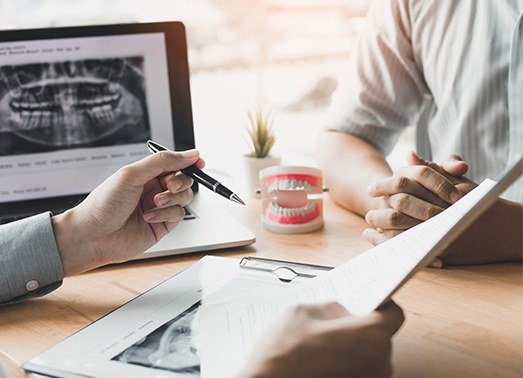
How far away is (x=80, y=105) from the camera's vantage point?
1287mm

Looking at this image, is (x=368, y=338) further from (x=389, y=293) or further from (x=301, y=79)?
(x=301, y=79)

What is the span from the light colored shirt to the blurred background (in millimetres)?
714

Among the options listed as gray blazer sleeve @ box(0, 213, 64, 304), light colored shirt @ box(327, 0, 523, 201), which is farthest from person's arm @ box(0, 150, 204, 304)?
light colored shirt @ box(327, 0, 523, 201)

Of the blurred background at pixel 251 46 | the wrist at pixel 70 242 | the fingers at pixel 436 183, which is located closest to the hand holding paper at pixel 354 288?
the fingers at pixel 436 183

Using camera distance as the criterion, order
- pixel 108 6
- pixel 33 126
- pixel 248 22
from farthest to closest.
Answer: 1. pixel 248 22
2. pixel 108 6
3. pixel 33 126

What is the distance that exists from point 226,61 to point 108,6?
769 millimetres

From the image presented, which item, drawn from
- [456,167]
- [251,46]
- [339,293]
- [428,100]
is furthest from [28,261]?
[251,46]

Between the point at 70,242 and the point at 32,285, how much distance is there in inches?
3.1

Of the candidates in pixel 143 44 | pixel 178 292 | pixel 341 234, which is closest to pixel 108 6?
pixel 143 44

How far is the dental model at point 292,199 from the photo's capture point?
3.73 feet

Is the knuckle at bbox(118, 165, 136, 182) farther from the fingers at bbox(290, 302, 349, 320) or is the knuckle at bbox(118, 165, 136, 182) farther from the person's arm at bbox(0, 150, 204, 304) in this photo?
the fingers at bbox(290, 302, 349, 320)

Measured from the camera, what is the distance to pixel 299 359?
577mm

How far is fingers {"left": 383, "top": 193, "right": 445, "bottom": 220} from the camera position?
3.17 ft

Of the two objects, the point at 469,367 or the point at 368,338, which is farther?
the point at 469,367
